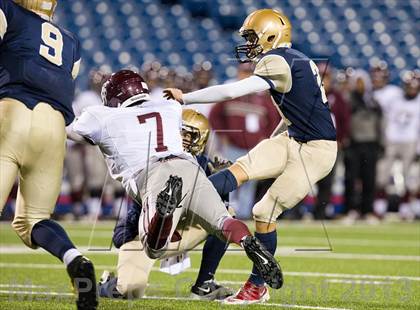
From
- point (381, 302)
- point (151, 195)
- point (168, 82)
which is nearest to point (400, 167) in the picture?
point (168, 82)

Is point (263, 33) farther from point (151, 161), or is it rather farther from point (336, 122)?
point (336, 122)

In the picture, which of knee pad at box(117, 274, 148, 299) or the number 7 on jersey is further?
knee pad at box(117, 274, 148, 299)

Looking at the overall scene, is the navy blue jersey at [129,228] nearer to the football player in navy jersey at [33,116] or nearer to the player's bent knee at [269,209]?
the player's bent knee at [269,209]

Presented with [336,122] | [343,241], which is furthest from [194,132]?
[336,122]

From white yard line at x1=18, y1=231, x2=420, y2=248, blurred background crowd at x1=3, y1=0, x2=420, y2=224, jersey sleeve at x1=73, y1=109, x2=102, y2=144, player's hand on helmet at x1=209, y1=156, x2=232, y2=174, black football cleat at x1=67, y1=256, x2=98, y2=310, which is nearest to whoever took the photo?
black football cleat at x1=67, y1=256, x2=98, y2=310

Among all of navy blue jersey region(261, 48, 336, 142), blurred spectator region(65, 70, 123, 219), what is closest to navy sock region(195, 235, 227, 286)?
navy blue jersey region(261, 48, 336, 142)

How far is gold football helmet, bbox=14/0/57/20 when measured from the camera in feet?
13.8

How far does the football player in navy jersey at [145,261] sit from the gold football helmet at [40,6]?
4.11 ft

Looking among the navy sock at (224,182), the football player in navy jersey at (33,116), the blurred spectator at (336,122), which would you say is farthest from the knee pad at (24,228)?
the blurred spectator at (336,122)

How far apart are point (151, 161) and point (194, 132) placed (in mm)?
869

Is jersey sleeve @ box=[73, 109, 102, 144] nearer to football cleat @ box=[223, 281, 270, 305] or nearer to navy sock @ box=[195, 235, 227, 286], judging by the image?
navy sock @ box=[195, 235, 227, 286]

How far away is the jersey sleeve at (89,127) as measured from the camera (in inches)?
171

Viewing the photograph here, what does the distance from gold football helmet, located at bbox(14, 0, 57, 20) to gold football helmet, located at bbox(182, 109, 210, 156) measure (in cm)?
124

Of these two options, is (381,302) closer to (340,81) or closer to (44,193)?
(44,193)
